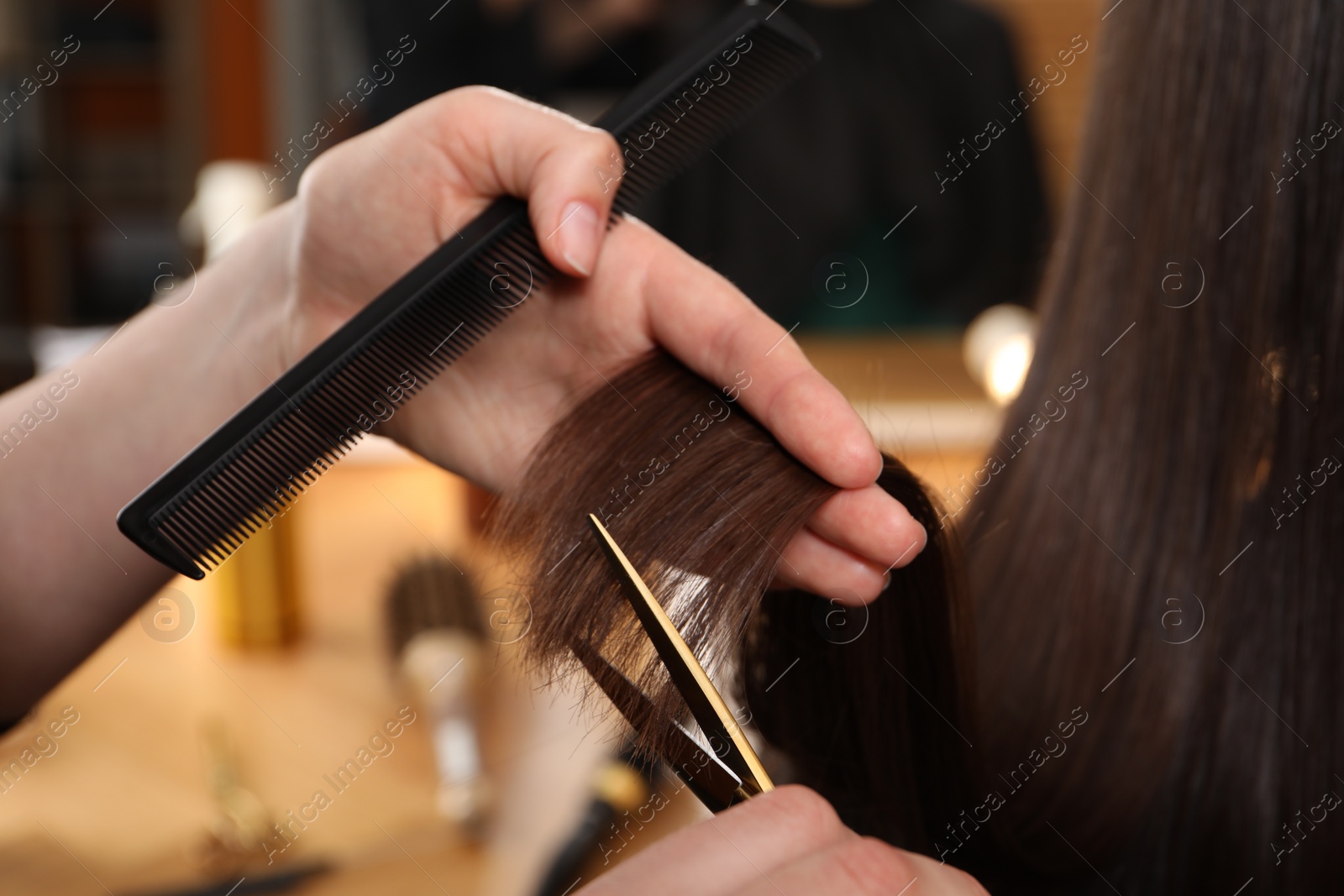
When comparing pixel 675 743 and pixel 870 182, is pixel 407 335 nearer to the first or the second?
pixel 675 743

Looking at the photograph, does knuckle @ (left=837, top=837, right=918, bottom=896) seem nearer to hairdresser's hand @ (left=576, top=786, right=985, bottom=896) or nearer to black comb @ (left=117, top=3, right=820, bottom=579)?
hairdresser's hand @ (left=576, top=786, right=985, bottom=896)

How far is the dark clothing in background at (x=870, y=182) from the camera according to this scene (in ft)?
6.81

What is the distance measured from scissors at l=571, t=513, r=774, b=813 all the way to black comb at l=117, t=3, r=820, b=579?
0.15 m

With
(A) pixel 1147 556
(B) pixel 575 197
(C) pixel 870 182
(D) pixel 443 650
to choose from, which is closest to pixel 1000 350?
(A) pixel 1147 556

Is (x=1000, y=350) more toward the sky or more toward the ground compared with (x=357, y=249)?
more toward the ground

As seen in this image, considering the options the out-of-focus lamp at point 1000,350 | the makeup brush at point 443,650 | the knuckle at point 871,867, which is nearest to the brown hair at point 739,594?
the knuckle at point 871,867

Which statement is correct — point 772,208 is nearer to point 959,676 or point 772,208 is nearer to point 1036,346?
point 1036,346

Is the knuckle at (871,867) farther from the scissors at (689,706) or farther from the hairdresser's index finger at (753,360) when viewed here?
the hairdresser's index finger at (753,360)

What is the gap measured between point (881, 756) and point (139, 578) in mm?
510

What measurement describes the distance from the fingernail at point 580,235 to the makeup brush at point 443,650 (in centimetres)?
48

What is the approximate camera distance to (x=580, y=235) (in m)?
0.50

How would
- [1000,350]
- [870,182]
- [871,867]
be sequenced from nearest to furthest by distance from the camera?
[871,867], [1000,350], [870,182]

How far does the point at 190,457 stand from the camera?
455mm

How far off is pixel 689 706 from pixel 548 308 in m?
0.27
